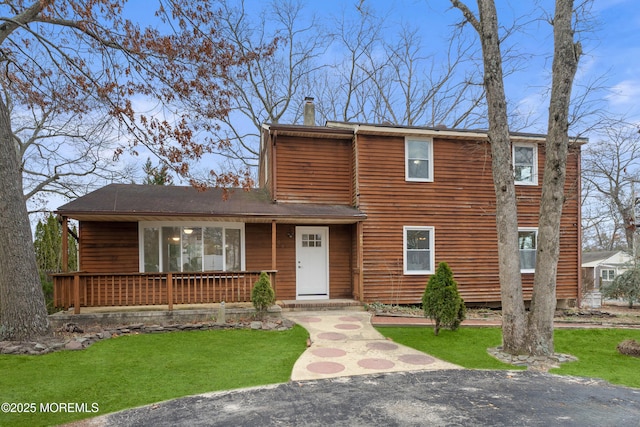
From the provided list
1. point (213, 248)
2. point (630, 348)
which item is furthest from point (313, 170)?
point (630, 348)

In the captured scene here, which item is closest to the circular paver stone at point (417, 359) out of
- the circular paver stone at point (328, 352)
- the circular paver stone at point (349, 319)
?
the circular paver stone at point (328, 352)

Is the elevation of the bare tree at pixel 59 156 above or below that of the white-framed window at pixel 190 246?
above

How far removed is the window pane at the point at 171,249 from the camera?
10141mm

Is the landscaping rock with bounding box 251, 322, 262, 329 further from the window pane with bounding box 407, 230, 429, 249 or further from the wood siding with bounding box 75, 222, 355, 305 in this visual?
the window pane with bounding box 407, 230, 429, 249

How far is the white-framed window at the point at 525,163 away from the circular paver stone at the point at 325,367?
905 centimetres

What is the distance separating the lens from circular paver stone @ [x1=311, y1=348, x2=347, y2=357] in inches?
239

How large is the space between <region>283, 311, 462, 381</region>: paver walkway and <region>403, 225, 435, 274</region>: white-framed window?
3152 millimetres

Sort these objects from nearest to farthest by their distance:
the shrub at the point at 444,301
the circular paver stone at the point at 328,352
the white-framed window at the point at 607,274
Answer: the circular paver stone at the point at 328,352 → the shrub at the point at 444,301 → the white-framed window at the point at 607,274

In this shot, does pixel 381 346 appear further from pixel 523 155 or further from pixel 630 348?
pixel 523 155

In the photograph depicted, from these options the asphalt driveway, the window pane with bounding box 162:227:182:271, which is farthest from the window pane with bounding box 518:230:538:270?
the window pane with bounding box 162:227:182:271

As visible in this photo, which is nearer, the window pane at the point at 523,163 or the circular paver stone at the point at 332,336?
the circular paver stone at the point at 332,336

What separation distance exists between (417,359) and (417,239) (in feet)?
18.0

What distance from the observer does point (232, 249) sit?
1052 cm

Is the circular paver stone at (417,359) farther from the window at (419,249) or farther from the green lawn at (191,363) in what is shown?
the window at (419,249)
